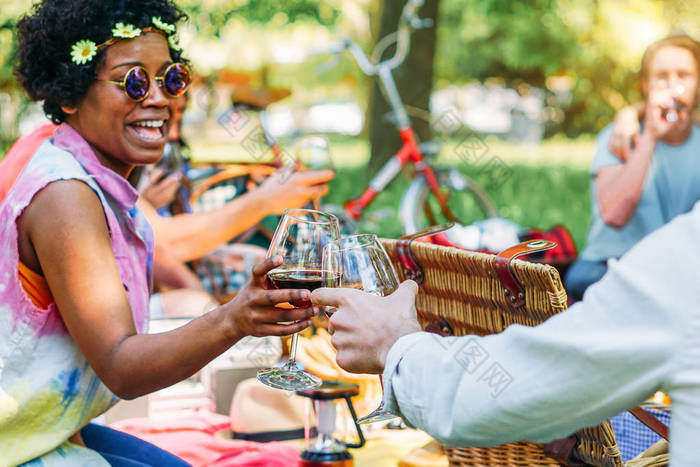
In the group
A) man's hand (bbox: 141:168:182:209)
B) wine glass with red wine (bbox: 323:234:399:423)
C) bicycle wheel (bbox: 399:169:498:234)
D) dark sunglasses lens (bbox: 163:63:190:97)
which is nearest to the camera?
wine glass with red wine (bbox: 323:234:399:423)

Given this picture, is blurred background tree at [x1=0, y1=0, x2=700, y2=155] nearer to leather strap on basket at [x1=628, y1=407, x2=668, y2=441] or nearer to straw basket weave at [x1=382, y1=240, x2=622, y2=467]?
straw basket weave at [x1=382, y1=240, x2=622, y2=467]

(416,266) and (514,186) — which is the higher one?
(416,266)

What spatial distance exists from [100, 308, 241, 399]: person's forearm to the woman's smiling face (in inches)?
20.9

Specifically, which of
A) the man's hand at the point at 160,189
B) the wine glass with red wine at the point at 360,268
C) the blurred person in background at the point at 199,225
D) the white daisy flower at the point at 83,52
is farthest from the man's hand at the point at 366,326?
the man's hand at the point at 160,189

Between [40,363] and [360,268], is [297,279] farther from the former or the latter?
[40,363]

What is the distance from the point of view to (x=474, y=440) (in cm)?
110

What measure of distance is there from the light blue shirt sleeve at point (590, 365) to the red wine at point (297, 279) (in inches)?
16.0

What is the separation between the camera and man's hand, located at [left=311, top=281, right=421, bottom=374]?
129 cm

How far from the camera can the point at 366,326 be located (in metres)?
1.31

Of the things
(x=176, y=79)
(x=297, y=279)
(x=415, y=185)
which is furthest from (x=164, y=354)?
(x=415, y=185)

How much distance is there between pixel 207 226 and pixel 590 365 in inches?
97.4

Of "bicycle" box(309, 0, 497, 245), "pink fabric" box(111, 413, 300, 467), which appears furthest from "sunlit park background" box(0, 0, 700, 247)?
"pink fabric" box(111, 413, 300, 467)

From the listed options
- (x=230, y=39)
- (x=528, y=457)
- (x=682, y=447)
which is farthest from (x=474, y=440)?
(x=230, y=39)

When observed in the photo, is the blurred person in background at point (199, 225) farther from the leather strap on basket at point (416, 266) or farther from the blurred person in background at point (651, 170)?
the blurred person in background at point (651, 170)
